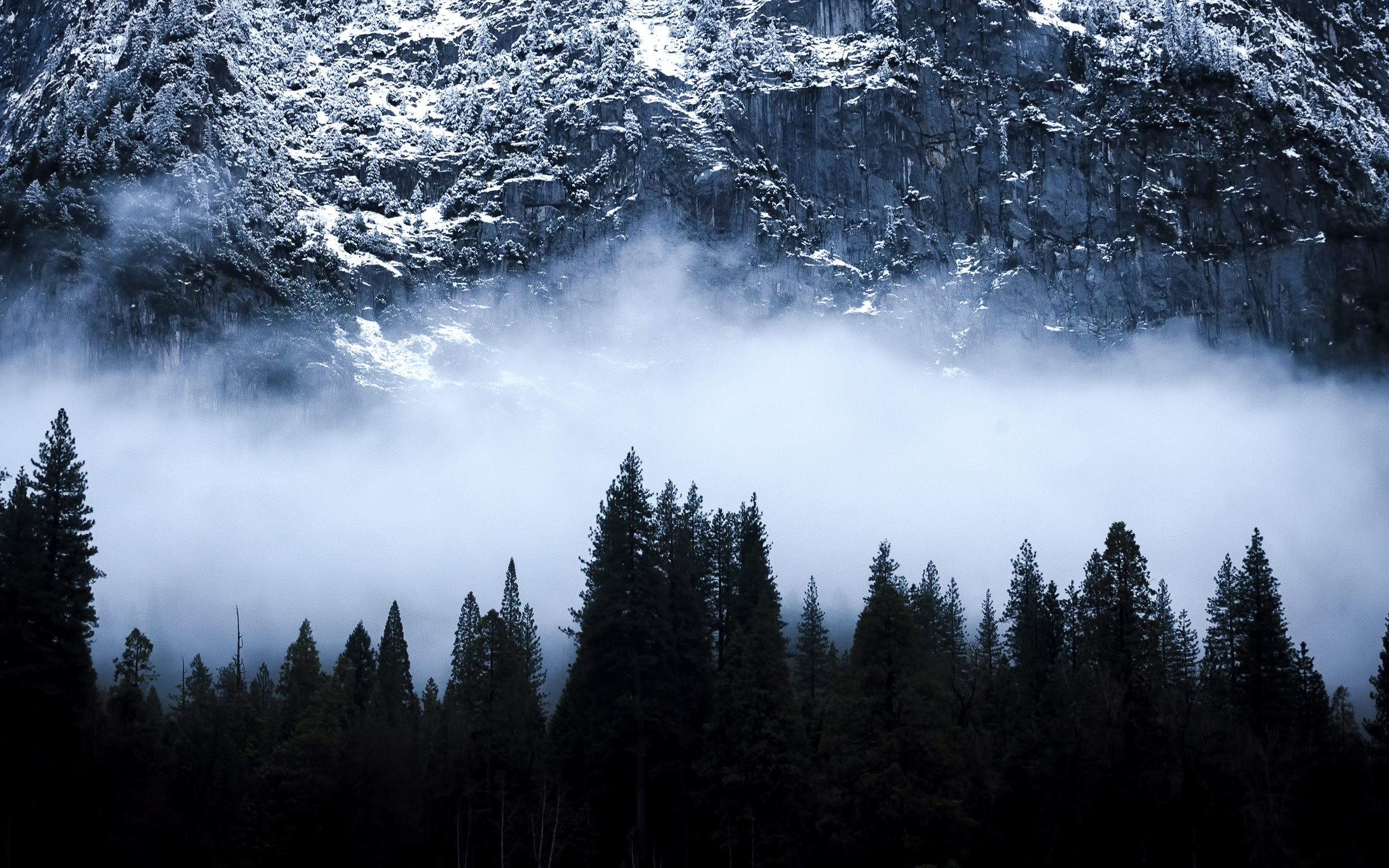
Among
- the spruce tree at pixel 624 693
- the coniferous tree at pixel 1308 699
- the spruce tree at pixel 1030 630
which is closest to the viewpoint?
the spruce tree at pixel 624 693

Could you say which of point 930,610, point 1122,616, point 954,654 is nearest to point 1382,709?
point 1122,616

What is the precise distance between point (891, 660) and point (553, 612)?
5024 inches

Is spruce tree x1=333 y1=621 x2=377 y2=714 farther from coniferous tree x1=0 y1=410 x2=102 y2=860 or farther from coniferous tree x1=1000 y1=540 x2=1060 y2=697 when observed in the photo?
coniferous tree x1=1000 y1=540 x2=1060 y2=697

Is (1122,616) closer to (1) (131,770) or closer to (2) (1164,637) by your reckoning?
(2) (1164,637)

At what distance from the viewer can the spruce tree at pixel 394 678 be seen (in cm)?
7419

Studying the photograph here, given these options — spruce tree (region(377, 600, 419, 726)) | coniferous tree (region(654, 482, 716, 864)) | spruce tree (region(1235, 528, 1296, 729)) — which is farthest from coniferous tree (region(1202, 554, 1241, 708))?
spruce tree (region(377, 600, 419, 726))

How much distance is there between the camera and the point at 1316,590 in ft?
616

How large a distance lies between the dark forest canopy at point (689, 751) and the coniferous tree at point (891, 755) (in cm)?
8

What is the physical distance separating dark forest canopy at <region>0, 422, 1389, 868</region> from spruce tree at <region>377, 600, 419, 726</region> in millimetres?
10568

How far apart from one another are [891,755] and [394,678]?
46.8m

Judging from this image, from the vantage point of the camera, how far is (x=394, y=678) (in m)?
81.4

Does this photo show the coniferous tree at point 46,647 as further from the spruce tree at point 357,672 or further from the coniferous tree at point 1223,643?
the coniferous tree at point 1223,643

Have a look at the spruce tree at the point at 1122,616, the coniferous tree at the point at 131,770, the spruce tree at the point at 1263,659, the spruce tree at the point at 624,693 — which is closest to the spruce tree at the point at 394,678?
the coniferous tree at the point at 131,770

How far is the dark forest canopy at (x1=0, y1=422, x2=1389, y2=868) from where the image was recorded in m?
43.4
